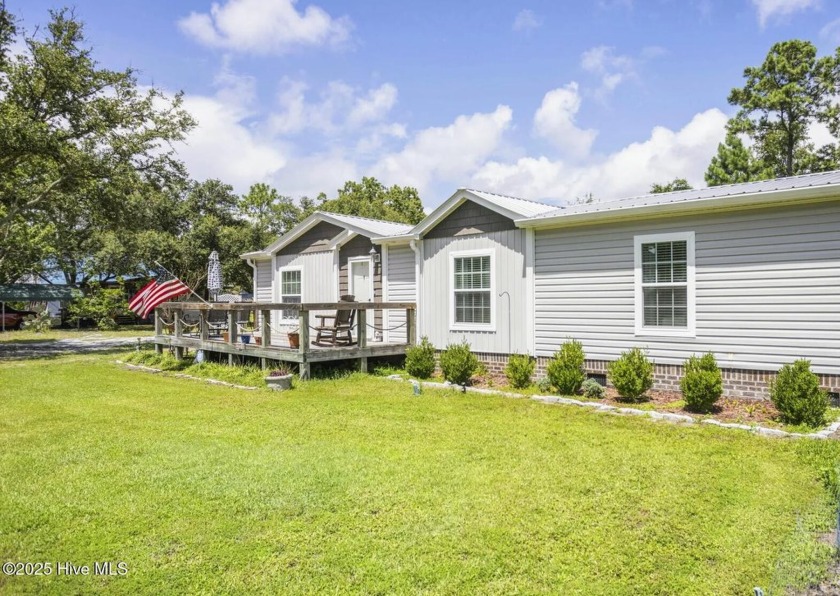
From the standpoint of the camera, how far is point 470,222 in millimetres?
10266

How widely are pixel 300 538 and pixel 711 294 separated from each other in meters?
6.74

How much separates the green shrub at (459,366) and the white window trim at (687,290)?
269 cm

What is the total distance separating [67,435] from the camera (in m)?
5.95

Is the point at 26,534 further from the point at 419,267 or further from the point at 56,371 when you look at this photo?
the point at 56,371

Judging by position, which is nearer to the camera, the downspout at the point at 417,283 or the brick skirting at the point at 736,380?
the brick skirting at the point at 736,380

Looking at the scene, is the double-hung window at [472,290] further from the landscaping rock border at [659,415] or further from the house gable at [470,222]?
A: the landscaping rock border at [659,415]

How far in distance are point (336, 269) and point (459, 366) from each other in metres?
5.06

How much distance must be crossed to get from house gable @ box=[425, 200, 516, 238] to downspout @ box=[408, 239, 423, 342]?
1.13 feet

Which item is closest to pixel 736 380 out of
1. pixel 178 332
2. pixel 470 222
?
pixel 470 222

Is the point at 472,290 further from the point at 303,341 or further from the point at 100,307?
the point at 100,307

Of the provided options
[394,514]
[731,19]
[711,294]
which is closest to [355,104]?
[731,19]

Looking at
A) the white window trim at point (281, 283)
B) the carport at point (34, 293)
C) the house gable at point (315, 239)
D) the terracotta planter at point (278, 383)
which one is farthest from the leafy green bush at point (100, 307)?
the terracotta planter at point (278, 383)

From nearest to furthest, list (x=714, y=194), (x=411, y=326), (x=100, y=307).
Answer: (x=714, y=194) → (x=411, y=326) → (x=100, y=307)

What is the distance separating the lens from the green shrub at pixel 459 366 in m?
8.98
